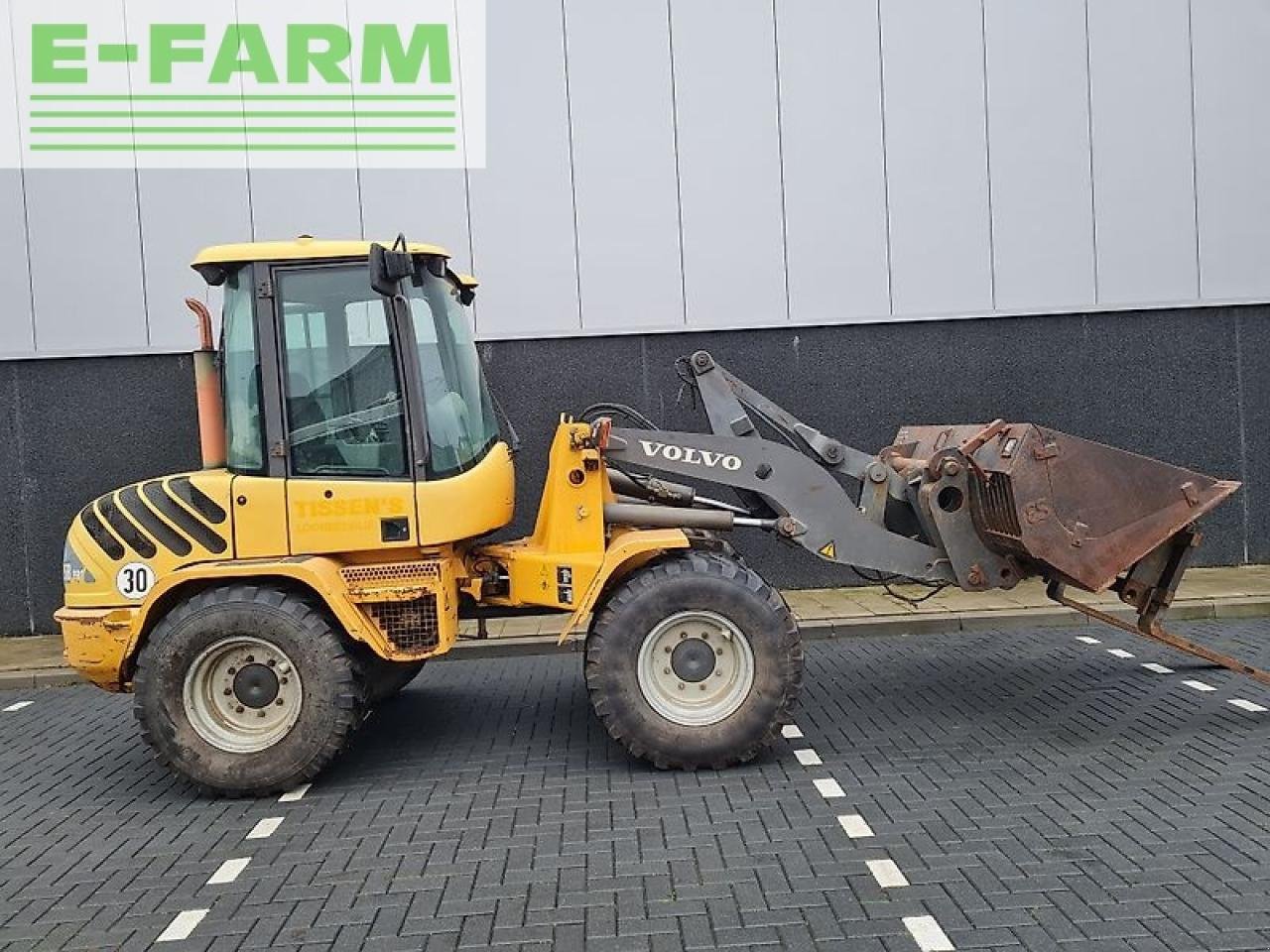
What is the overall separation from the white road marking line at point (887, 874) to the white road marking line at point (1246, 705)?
331cm

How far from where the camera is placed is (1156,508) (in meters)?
6.25

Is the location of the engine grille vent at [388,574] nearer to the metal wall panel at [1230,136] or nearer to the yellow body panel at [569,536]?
the yellow body panel at [569,536]

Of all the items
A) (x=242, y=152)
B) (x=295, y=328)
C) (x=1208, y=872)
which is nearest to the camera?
(x=1208, y=872)

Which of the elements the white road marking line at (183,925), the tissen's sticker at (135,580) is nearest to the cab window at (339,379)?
the tissen's sticker at (135,580)

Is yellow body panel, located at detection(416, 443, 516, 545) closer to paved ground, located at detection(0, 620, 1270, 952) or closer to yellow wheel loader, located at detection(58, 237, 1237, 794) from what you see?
yellow wheel loader, located at detection(58, 237, 1237, 794)

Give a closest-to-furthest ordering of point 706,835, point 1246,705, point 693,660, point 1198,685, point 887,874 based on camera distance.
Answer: point 887,874 < point 706,835 < point 693,660 < point 1246,705 < point 1198,685

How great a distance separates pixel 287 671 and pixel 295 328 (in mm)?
1842

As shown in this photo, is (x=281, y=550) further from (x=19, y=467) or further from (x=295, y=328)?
(x=19, y=467)

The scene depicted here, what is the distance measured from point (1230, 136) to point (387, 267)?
32.1ft

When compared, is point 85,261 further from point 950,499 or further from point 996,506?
point 996,506

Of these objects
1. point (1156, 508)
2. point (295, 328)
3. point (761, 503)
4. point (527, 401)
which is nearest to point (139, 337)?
point (527, 401)

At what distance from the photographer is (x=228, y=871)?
4.84 meters

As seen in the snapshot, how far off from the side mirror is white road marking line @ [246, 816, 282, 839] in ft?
8.91

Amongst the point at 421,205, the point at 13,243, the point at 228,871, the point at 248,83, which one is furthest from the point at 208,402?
the point at 13,243
